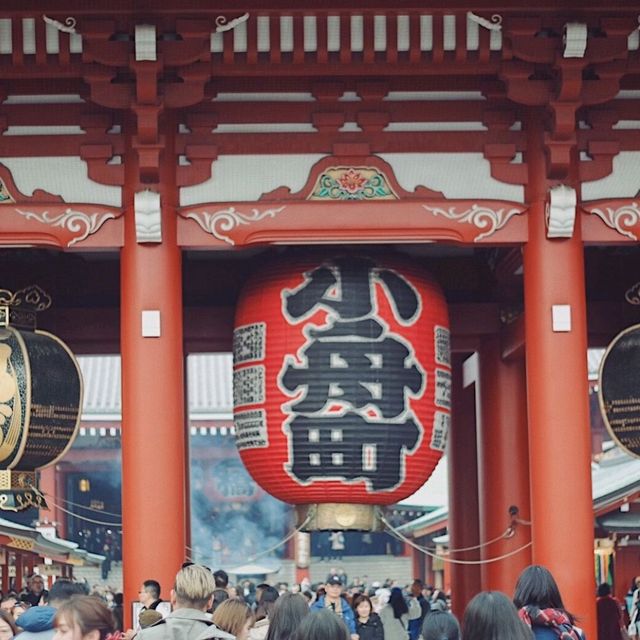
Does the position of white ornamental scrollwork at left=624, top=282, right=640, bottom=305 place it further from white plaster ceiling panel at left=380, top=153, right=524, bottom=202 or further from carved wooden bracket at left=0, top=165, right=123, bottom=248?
carved wooden bracket at left=0, top=165, right=123, bottom=248

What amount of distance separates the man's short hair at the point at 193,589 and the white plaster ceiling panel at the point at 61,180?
5656mm

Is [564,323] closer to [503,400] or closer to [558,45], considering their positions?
[558,45]

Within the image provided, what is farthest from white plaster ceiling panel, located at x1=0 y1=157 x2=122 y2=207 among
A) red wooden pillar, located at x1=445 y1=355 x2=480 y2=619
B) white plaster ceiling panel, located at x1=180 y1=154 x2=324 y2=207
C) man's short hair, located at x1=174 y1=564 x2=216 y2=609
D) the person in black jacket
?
red wooden pillar, located at x1=445 y1=355 x2=480 y2=619

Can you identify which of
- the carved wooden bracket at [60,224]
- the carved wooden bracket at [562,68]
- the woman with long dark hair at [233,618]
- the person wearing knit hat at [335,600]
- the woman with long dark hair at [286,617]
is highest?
the carved wooden bracket at [562,68]

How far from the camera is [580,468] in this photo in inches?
462

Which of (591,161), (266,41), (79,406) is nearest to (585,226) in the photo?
(591,161)

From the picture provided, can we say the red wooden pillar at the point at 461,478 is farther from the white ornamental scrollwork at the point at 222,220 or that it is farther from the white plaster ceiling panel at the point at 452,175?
the white ornamental scrollwork at the point at 222,220

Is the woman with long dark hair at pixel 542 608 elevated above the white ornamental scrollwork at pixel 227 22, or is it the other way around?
the white ornamental scrollwork at pixel 227 22

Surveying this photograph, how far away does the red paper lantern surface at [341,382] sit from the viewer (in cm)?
1260

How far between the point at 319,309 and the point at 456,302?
2770mm

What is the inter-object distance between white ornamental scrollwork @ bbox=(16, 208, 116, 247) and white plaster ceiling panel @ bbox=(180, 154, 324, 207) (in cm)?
64

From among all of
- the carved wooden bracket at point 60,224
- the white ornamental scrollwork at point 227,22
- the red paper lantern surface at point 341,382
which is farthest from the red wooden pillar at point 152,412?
the white ornamental scrollwork at point 227,22

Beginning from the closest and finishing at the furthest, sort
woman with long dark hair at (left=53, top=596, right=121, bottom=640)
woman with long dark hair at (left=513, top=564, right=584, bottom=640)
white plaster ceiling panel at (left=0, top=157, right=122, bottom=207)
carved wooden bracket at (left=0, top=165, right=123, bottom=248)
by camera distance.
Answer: woman with long dark hair at (left=53, top=596, right=121, bottom=640), woman with long dark hair at (left=513, top=564, right=584, bottom=640), carved wooden bracket at (left=0, top=165, right=123, bottom=248), white plaster ceiling panel at (left=0, top=157, right=122, bottom=207)

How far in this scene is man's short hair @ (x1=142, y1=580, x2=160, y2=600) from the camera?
11.1m
